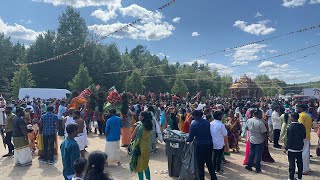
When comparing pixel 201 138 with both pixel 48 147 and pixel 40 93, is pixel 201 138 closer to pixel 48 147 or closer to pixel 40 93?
pixel 48 147

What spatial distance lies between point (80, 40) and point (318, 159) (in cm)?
4716

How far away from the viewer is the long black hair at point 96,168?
357 centimetres

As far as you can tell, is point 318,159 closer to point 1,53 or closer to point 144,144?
point 144,144

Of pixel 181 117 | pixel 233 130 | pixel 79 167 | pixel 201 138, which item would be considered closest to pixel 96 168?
pixel 79 167

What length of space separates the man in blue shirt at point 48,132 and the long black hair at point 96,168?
647 centimetres

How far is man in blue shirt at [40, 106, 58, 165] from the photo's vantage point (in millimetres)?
9547

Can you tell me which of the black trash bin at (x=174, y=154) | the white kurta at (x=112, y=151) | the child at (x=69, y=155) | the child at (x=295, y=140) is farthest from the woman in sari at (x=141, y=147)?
the child at (x=295, y=140)

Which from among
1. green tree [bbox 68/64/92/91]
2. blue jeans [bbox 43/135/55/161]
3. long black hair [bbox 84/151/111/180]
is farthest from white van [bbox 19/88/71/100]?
long black hair [bbox 84/151/111/180]

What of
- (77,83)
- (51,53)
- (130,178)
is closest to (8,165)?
(130,178)

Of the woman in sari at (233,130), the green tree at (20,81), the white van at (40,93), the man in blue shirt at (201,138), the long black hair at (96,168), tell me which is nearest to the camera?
the long black hair at (96,168)

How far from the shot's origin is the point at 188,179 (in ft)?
25.1

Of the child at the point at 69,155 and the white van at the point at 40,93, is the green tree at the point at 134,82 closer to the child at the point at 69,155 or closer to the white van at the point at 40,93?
the white van at the point at 40,93

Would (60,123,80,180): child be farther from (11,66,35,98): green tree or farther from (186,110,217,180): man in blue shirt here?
(11,66,35,98): green tree

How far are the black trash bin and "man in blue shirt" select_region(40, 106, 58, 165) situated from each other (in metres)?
4.05
